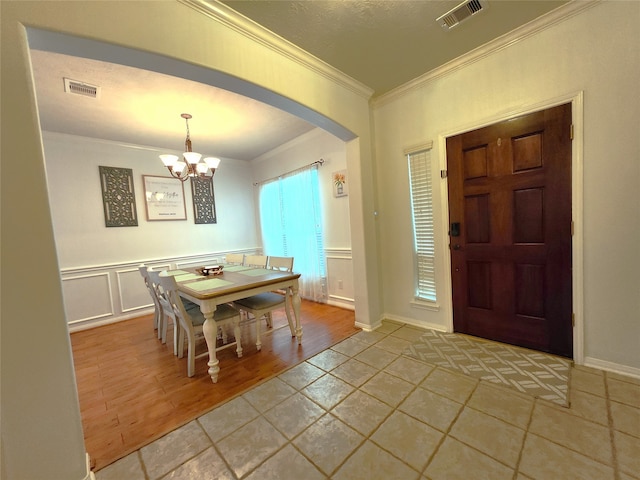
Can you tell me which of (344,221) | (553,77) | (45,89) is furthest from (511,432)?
(45,89)

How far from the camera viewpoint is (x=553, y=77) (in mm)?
1843

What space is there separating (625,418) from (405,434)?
3.99 feet

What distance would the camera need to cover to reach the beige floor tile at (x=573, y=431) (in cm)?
120

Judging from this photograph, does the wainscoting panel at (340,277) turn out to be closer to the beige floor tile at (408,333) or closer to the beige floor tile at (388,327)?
the beige floor tile at (388,327)

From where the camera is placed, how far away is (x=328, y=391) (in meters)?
1.78

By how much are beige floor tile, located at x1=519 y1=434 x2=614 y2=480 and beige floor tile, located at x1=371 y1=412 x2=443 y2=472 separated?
15.2 inches

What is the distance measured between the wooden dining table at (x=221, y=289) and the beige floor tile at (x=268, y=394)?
16.2 inches

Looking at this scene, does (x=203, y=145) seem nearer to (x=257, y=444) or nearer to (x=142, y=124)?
(x=142, y=124)

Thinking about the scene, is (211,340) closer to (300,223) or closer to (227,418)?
(227,418)

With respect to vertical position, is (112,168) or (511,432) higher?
(112,168)

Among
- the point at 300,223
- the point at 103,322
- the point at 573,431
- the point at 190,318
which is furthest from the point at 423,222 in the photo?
the point at 103,322

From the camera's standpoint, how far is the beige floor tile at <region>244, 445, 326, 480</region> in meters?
1.19

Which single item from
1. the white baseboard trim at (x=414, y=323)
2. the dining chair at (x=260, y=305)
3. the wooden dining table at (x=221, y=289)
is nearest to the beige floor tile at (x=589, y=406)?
the white baseboard trim at (x=414, y=323)

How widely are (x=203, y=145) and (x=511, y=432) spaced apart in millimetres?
4653
